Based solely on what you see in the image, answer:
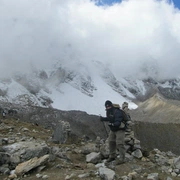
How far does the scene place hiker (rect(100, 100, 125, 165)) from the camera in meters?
12.6

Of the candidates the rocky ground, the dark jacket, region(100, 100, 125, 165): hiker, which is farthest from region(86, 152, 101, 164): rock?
the dark jacket

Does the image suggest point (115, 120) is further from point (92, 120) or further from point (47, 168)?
point (92, 120)

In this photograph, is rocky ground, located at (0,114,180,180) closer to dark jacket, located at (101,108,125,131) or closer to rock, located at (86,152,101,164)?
rock, located at (86,152,101,164)

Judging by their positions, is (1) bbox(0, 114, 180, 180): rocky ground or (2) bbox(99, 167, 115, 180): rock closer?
(2) bbox(99, 167, 115, 180): rock

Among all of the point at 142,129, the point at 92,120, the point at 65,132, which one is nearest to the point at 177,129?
the point at 142,129

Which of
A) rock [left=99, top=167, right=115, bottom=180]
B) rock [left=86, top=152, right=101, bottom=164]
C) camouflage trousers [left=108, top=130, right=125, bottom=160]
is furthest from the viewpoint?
rock [left=86, top=152, right=101, bottom=164]

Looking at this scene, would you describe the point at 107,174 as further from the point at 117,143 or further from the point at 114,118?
the point at 114,118

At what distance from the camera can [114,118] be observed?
41.9 ft

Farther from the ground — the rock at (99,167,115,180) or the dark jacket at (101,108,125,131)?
the dark jacket at (101,108,125,131)

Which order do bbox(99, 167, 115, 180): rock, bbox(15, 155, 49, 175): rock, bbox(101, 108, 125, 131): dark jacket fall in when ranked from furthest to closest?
bbox(101, 108, 125, 131): dark jacket, bbox(15, 155, 49, 175): rock, bbox(99, 167, 115, 180): rock

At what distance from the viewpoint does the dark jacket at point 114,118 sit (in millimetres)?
12570

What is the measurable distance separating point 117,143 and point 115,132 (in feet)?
1.59

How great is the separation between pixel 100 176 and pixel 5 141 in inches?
244

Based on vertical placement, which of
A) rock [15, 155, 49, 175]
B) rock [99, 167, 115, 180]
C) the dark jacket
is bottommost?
rock [99, 167, 115, 180]
